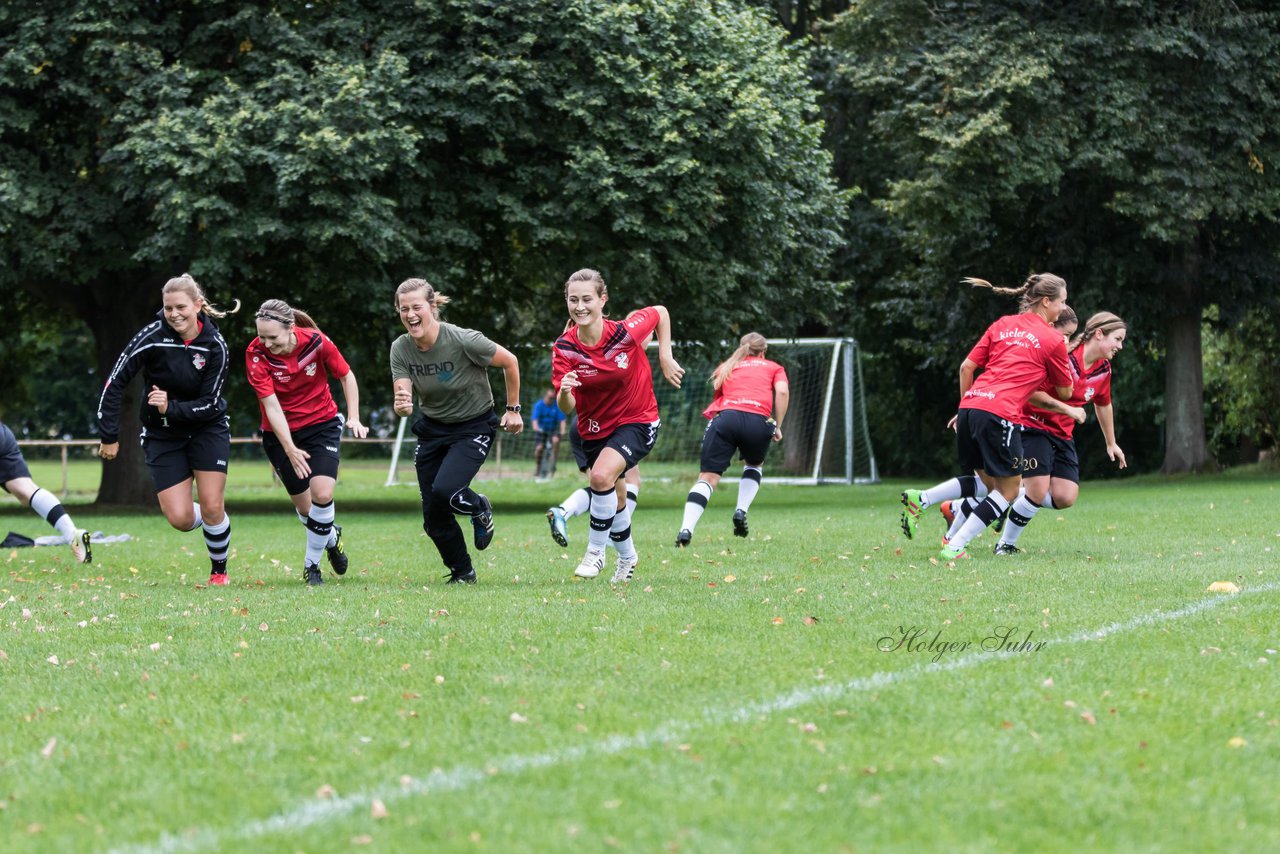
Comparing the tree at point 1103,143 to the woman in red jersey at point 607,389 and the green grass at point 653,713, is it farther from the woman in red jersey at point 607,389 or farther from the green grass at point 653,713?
the woman in red jersey at point 607,389

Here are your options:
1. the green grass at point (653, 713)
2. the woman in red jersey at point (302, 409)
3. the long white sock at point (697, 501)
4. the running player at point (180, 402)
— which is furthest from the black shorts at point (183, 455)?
the long white sock at point (697, 501)

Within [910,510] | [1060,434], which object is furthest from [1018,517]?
[910,510]

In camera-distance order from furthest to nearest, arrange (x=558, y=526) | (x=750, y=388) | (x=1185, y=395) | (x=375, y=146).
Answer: (x=1185, y=395), (x=375, y=146), (x=750, y=388), (x=558, y=526)

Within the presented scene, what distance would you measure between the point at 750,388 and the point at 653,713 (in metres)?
8.66

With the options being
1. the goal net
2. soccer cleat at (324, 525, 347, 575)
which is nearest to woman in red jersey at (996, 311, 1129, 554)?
soccer cleat at (324, 525, 347, 575)

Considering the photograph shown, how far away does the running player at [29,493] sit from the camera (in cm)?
1256

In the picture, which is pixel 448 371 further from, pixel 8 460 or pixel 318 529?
pixel 8 460

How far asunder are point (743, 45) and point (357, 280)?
279 inches

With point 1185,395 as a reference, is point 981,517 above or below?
below

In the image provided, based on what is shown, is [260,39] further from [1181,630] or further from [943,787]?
[943,787]

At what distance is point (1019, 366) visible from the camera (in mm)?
10859

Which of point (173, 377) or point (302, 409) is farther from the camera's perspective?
point (302, 409)

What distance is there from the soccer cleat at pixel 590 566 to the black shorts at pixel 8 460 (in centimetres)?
533

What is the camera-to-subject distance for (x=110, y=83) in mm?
20312
